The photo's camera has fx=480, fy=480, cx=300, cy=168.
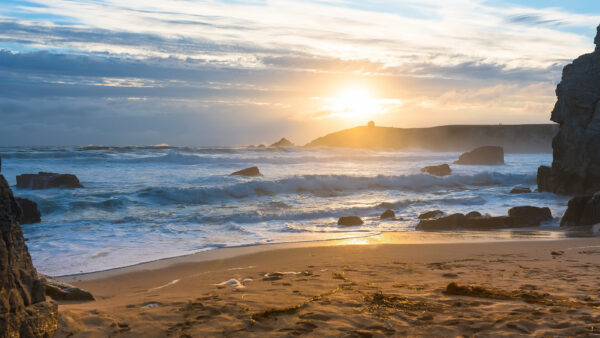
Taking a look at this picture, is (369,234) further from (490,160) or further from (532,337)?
(490,160)

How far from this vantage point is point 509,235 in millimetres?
10750

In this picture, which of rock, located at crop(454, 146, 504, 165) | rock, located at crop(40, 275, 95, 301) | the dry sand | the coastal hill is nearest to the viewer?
the dry sand

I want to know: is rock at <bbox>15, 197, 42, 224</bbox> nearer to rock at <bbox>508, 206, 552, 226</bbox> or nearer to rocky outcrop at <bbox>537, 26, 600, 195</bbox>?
rock at <bbox>508, 206, 552, 226</bbox>

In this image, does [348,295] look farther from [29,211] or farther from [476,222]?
[29,211]

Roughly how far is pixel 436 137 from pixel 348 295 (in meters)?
78.5

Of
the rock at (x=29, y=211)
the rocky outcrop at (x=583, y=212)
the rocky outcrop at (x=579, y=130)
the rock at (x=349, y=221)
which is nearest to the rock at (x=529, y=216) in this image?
the rocky outcrop at (x=583, y=212)

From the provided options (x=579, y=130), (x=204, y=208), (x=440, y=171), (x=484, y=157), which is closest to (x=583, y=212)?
(x=579, y=130)

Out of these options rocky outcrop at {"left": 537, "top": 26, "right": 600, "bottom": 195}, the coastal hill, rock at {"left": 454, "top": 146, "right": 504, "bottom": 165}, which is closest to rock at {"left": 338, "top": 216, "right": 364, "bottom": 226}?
rocky outcrop at {"left": 537, "top": 26, "right": 600, "bottom": 195}

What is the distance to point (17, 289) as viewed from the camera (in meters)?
3.30

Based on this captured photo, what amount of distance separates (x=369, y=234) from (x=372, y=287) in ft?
19.3

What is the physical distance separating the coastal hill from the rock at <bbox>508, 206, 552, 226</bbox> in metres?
66.8

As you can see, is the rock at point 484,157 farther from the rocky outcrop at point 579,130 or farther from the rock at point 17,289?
the rock at point 17,289

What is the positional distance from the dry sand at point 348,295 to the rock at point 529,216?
3.86 metres

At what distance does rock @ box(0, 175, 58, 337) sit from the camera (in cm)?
314
